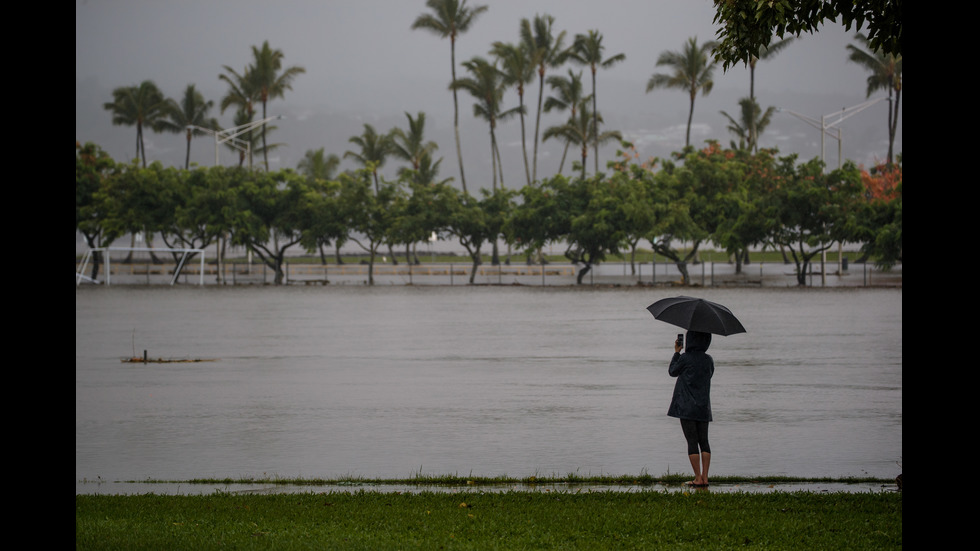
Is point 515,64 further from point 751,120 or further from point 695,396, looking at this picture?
point 695,396

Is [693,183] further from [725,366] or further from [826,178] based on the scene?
[725,366]

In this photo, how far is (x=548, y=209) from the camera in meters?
54.1

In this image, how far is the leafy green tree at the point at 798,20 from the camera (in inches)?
306

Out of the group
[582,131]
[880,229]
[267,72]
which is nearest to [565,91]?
[582,131]

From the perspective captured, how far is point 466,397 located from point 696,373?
19.9 ft

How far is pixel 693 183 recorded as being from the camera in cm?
5459

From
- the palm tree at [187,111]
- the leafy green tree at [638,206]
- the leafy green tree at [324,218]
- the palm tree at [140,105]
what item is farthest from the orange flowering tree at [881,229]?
the palm tree at [140,105]

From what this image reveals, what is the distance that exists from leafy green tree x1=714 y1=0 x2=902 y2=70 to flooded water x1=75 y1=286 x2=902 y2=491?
3.72 m

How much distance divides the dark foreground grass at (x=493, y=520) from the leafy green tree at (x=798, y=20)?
3390 mm

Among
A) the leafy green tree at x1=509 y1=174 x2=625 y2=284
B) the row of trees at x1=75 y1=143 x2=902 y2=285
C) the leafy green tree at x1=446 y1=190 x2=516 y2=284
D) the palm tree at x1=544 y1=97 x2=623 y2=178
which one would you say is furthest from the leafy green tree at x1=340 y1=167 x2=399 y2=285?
the palm tree at x1=544 y1=97 x2=623 y2=178

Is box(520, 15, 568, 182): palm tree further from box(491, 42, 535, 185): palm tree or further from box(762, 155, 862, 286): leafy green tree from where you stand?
box(762, 155, 862, 286): leafy green tree

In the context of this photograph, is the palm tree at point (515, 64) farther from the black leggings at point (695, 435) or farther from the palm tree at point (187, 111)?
the black leggings at point (695, 435)

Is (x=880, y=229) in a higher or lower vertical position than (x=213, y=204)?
lower
